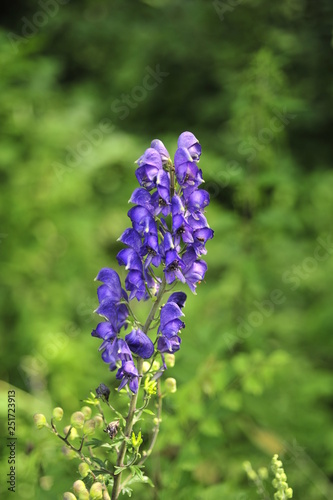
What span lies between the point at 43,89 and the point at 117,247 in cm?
208

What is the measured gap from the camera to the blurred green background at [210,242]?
3352 mm

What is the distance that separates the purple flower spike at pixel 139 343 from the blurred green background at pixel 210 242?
914 mm

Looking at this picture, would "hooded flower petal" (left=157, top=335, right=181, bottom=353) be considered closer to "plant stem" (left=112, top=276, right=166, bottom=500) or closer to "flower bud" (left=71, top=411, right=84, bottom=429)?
"plant stem" (left=112, top=276, right=166, bottom=500)

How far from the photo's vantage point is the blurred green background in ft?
11.0

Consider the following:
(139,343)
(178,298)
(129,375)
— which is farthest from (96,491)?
(178,298)

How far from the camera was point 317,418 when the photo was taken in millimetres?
4039

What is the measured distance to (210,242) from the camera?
5047 millimetres

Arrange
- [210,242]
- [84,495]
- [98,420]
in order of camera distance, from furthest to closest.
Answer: [210,242]
[98,420]
[84,495]

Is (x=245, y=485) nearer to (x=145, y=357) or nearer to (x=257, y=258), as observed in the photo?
(x=257, y=258)

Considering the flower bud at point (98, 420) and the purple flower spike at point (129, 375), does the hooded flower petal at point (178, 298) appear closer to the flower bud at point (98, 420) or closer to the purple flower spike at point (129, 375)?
the purple flower spike at point (129, 375)

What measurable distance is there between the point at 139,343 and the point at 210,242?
3269 mm

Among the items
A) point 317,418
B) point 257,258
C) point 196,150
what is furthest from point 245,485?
point 196,150

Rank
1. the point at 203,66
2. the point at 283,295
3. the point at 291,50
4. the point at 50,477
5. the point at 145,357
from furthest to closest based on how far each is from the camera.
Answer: the point at 203,66 → the point at 291,50 → the point at 283,295 → the point at 50,477 → the point at 145,357

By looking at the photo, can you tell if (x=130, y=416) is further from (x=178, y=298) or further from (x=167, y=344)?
(x=178, y=298)
